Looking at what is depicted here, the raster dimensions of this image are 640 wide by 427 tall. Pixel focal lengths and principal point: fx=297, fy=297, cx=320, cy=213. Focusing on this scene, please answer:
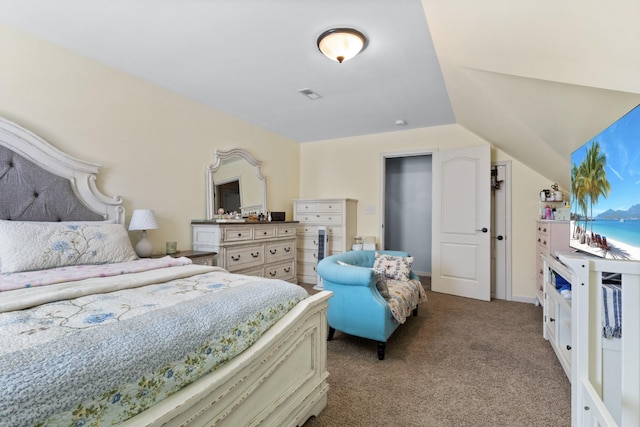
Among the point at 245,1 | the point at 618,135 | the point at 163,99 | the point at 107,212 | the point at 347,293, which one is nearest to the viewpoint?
the point at 618,135

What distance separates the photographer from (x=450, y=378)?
2.04m

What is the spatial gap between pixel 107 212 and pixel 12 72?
117cm

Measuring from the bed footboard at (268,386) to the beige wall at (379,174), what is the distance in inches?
127

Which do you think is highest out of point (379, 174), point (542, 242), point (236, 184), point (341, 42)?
point (341, 42)

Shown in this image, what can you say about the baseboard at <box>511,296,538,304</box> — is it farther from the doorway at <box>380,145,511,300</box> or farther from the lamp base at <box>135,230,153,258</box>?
the lamp base at <box>135,230,153,258</box>

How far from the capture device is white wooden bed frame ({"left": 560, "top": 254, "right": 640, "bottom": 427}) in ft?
3.12

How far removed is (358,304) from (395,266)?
2.92ft

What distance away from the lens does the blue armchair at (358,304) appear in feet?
7.38

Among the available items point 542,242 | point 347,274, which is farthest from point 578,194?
point 347,274

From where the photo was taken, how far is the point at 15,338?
0.82 meters

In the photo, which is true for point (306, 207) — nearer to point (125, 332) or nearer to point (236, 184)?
point (236, 184)

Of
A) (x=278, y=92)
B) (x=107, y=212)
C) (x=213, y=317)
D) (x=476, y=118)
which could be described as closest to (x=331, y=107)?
(x=278, y=92)

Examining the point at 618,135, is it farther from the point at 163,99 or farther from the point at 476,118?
the point at 163,99

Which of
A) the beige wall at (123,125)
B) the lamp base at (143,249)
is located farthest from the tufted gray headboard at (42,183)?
the lamp base at (143,249)
